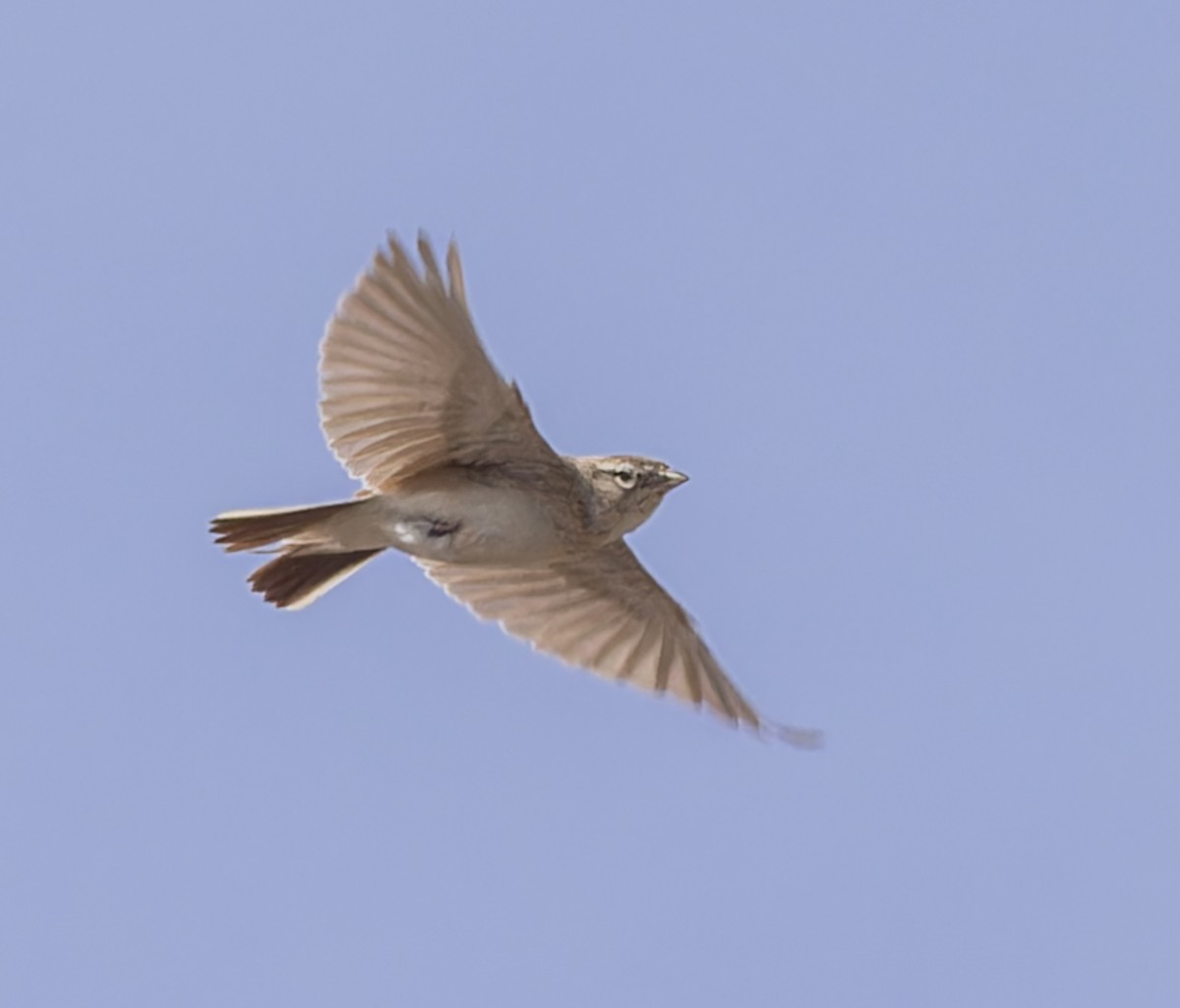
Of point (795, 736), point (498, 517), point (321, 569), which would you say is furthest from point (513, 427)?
point (795, 736)

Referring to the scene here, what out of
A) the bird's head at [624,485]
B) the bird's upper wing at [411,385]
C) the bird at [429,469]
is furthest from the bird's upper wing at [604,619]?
the bird's upper wing at [411,385]

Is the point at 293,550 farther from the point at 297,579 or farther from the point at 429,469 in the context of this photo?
the point at 429,469

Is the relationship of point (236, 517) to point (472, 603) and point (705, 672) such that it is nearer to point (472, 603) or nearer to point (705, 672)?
point (472, 603)

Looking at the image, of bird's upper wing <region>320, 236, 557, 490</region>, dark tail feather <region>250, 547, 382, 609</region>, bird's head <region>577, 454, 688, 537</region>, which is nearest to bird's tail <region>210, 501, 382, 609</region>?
dark tail feather <region>250, 547, 382, 609</region>

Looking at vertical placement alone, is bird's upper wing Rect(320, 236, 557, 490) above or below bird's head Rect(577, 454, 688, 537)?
above

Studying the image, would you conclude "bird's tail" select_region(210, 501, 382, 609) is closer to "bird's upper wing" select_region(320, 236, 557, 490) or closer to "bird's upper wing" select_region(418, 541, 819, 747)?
"bird's upper wing" select_region(320, 236, 557, 490)

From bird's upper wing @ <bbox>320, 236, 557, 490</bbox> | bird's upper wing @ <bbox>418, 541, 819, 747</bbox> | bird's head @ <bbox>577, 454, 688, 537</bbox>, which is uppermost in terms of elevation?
bird's upper wing @ <bbox>320, 236, 557, 490</bbox>

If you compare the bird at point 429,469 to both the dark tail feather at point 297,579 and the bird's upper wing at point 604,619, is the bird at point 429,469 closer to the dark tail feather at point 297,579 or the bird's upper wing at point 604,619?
the dark tail feather at point 297,579
